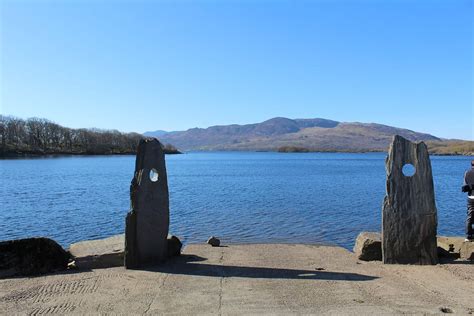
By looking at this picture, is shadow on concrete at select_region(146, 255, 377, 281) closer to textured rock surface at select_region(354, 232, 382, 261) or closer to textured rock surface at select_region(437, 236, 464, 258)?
textured rock surface at select_region(354, 232, 382, 261)

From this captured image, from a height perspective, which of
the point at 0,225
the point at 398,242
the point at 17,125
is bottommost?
the point at 0,225

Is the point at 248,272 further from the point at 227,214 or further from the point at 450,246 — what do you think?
the point at 227,214

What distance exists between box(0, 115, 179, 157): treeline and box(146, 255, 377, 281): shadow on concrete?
134766mm

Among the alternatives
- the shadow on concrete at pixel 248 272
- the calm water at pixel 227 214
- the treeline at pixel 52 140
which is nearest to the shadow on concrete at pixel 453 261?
the shadow on concrete at pixel 248 272

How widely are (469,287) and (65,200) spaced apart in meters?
30.5

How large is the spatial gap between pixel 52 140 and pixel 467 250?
15868 centimetres

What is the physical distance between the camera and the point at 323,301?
27.3 feet

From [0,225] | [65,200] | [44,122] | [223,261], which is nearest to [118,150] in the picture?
[44,122]

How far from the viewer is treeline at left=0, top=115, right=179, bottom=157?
456 feet

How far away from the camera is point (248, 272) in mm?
10648

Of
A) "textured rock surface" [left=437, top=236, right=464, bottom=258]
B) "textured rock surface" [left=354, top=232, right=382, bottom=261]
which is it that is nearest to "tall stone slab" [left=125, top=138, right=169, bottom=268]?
"textured rock surface" [left=354, top=232, right=382, bottom=261]

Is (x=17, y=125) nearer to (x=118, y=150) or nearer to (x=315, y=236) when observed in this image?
(x=118, y=150)

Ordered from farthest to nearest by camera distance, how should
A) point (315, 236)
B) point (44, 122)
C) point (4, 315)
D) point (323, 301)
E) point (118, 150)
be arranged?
point (118, 150) → point (44, 122) → point (315, 236) → point (323, 301) → point (4, 315)

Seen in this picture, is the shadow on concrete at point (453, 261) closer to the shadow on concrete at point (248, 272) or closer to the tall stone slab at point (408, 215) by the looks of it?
the tall stone slab at point (408, 215)
